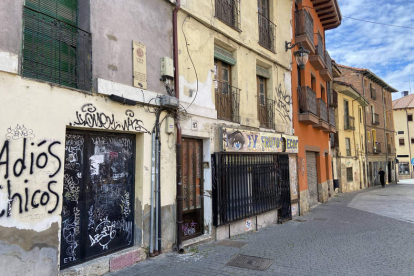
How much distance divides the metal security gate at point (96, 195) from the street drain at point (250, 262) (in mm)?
1995

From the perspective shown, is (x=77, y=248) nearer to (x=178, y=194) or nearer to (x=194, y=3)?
(x=178, y=194)

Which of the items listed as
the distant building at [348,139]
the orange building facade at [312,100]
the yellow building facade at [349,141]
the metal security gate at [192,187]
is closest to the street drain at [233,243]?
the metal security gate at [192,187]

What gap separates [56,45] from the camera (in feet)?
15.3

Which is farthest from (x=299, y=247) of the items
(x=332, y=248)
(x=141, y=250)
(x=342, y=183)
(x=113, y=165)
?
(x=342, y=183)

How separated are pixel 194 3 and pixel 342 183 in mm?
18703

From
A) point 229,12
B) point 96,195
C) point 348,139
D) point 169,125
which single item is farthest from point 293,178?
point 348,139

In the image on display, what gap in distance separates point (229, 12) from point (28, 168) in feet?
22.2

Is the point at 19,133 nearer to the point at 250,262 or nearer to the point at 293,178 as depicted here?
the point at 250,262

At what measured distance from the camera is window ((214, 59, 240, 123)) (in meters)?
8.00

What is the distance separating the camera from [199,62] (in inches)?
282

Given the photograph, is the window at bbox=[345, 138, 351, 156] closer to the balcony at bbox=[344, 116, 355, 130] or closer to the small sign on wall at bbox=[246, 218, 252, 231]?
the balcony at bbox=[344, 116, 355, 130]

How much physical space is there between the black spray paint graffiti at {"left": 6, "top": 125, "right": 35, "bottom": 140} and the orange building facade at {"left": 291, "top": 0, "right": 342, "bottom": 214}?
9.48 metres

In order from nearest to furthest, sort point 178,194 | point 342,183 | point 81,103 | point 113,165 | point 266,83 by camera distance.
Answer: point 81,103 < point 113,165 < point 178,194 < point 266,83 < point 342,183

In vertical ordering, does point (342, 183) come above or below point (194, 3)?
below
